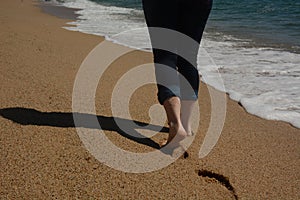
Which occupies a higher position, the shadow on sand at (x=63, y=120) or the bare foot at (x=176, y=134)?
the bare foot at (x=176, y=134)

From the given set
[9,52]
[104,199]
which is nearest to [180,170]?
[104,199]

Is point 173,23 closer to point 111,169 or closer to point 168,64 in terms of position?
point 168,64

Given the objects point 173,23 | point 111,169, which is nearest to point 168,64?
point 173,23

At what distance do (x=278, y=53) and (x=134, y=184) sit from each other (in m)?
4.71

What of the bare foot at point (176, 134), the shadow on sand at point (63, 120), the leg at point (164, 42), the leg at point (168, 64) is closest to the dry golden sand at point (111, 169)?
the shadow on sand at point (63, 120)

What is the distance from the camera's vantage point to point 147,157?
6.53 feet

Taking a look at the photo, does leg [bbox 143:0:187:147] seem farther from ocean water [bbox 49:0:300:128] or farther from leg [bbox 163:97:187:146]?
ocean water [bbox 49:0:300:128]

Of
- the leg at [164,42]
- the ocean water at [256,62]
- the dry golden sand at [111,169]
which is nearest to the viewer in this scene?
the dry golden sand at [111,169]

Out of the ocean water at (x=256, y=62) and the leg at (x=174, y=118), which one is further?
the ocean water at (x=256, y=62)

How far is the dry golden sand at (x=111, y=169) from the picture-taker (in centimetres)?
168

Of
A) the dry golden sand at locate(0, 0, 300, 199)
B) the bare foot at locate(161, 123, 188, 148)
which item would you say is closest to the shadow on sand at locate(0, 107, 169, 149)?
the dry golden sand at locate(0, 0, 300, 199)

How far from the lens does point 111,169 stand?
1830 mm

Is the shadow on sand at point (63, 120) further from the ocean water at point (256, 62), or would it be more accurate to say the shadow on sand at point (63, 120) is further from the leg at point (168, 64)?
the ocean water at point (256, 62)

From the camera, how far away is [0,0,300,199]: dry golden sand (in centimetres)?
168
